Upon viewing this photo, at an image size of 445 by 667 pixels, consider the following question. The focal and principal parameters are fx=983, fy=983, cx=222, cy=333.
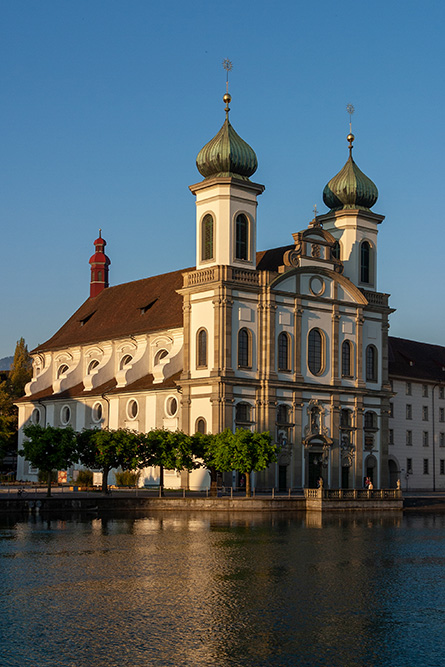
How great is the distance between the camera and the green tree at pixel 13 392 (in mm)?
93438

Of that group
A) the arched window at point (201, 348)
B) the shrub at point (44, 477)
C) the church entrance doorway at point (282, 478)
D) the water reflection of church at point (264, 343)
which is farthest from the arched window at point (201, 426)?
the shrub at point (44, 477)

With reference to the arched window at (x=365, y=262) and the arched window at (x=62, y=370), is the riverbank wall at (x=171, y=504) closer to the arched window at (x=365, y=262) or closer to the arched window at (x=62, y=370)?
the arched window at (x=365, y=262)

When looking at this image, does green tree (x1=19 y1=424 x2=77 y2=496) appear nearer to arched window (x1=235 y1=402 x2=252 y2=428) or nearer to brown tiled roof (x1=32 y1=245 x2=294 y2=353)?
arched window (x1=235 y1=402 x2=252 y2=428)

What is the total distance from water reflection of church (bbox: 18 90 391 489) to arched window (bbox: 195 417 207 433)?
89 millimetres

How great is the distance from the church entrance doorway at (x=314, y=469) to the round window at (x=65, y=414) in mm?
24774

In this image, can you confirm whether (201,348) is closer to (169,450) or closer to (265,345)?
(265,345)

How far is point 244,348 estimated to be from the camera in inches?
2714

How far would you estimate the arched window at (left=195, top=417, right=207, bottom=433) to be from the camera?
6816 cm

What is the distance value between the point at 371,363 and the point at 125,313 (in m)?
23.1

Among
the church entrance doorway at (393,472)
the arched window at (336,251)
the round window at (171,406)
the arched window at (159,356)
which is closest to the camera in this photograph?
the round window at (171,406)

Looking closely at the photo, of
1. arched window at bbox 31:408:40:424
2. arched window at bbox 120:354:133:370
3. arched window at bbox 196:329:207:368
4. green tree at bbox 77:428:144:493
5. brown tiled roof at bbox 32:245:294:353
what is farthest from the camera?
arched window at bbox 31:408:40:424

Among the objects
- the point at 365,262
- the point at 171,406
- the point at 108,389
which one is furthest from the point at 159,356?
the point at 365,262

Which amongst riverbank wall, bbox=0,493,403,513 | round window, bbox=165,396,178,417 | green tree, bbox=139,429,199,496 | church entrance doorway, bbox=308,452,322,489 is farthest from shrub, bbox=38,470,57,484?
riverbank wall, bbox=0,493,403,513

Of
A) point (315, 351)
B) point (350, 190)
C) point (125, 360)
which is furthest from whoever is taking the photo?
point (125, 360)
